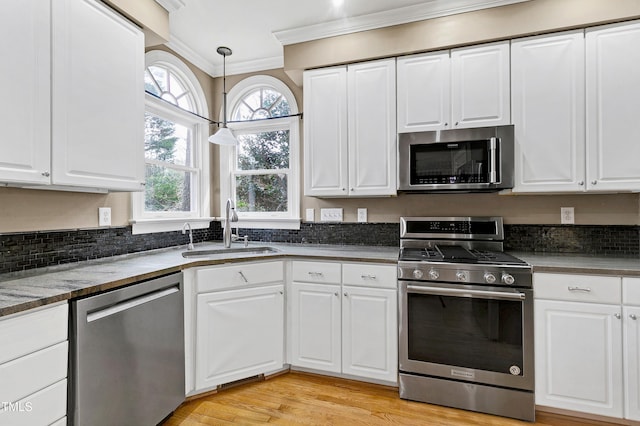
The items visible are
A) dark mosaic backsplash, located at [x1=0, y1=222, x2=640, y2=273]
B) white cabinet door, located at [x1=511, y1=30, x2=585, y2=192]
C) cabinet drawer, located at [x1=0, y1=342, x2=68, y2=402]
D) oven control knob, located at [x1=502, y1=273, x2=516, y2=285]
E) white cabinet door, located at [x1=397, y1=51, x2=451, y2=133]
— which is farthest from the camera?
white cabinet door, located at [x1=397, y1=51, x2=451, y2=133]

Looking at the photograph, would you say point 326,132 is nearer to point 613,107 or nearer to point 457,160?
point 457,160

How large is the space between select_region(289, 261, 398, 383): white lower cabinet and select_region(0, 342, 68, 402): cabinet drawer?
1405 millimetres

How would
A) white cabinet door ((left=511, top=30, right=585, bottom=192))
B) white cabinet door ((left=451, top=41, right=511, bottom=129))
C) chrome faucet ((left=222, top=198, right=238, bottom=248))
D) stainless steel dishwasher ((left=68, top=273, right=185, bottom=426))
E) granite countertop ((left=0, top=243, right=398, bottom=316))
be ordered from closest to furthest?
1. granite countertop ((left=0, top=243, right=398, bottom=316))
2. stainless steel dishwasher ((left=68, top=273, right=185, bottom=426))
3. white cabinet door ((left=511, top=30, right=585, bottom=192))
4. white cabinet door ((left=451, top=41, right=511, bottom=129))
5. chrome faucet ((left=222, top=198, right=238, bottom=248))

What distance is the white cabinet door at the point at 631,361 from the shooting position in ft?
5.86

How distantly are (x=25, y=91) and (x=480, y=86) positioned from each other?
2.59 meters

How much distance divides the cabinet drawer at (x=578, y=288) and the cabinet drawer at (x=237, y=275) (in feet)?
5.47

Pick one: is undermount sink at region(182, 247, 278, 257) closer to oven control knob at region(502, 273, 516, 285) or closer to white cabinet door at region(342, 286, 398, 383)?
white cabinet door at region(342, 286, 398, 383)

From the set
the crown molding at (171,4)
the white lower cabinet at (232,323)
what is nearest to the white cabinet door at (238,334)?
the white lower cabinet at (232,323)

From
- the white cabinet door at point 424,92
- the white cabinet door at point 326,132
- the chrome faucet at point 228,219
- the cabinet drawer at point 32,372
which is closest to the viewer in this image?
the cabinet drawer at point 32,372

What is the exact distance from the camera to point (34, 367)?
123cm

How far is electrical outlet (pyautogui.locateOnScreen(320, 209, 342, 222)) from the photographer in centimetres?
296

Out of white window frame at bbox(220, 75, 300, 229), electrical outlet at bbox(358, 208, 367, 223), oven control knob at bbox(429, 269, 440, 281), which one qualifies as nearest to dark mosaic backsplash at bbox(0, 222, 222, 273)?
white window frame at bbox(220, 75, 300, 229)

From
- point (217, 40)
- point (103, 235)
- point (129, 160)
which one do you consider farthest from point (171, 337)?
point (217, 40)

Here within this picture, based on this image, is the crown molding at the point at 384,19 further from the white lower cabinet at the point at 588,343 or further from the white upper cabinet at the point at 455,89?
the white lower cabinet at the point at 588,343
